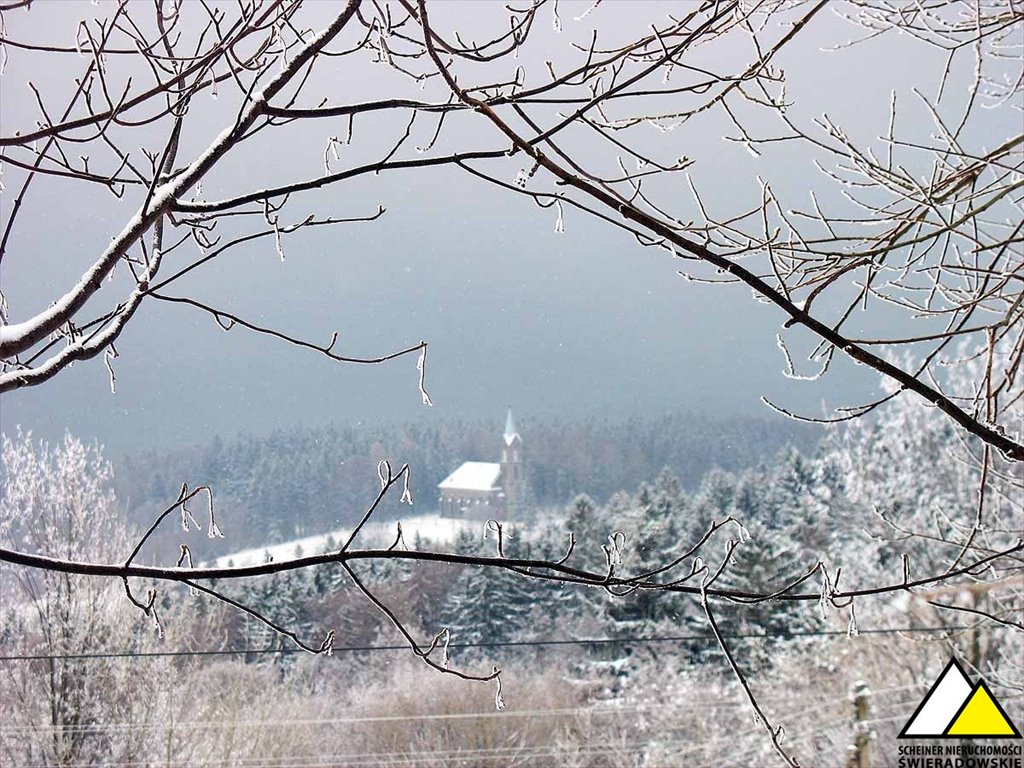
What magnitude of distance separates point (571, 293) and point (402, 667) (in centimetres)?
1597

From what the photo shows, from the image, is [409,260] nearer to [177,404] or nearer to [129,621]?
[177,404]

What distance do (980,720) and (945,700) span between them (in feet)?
3.03

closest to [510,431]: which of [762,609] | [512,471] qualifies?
[512,471]

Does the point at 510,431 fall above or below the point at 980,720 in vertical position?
above

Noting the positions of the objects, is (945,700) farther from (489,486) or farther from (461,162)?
(489,486)

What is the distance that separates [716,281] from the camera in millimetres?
1322

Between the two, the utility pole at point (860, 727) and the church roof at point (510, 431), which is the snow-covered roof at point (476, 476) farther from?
the utility pole at point (860, 727)

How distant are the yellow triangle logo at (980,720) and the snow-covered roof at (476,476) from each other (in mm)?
10536

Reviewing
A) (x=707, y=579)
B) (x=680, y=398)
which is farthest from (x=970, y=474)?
(x=680, y=398)

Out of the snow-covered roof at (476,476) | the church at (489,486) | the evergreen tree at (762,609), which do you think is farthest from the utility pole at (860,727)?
the snow-covered roof at (476,476)

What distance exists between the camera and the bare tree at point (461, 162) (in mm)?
731

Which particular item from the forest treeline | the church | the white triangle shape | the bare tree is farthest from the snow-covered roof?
the bare tree

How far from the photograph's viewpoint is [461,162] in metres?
0.74

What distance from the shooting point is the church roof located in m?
18.5
